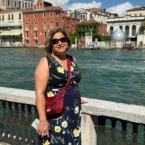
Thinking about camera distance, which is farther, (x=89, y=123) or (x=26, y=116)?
(x=26, y=116)

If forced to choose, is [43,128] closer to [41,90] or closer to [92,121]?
[41,90]

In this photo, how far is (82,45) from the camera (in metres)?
58.6

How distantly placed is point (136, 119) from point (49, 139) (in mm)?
685

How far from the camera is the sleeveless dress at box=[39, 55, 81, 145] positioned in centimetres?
213

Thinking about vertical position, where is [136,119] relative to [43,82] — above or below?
below

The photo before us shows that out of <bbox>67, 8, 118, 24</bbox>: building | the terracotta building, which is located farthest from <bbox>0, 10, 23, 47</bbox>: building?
<bbox>67, 8, 118, 24</bbox>: building

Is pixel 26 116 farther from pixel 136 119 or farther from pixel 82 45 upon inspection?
pixel 82 45

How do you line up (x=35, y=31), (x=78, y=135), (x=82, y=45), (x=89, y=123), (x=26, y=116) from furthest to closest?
1. (x=35, y=31)
2. (x=82, y=45)
3. (x=26, y=116)
4. (x=89, y=123)
5. (x=78, y=135)

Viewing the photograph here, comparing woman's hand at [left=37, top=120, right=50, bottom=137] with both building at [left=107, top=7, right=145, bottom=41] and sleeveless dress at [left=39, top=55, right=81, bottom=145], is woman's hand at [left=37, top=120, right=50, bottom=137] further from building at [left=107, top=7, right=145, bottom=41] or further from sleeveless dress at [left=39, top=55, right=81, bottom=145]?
building at [left=107, top=7, right=145, bottom=41]

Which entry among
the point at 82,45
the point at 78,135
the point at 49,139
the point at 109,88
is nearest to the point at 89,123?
the point at 78,135

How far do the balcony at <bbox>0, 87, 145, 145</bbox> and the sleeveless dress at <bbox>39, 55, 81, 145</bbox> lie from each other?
39cm

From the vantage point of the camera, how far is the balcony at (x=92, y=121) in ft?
8.14

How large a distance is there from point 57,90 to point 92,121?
0.66 metres

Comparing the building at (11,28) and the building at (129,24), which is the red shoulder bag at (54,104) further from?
the building at (11,28)
